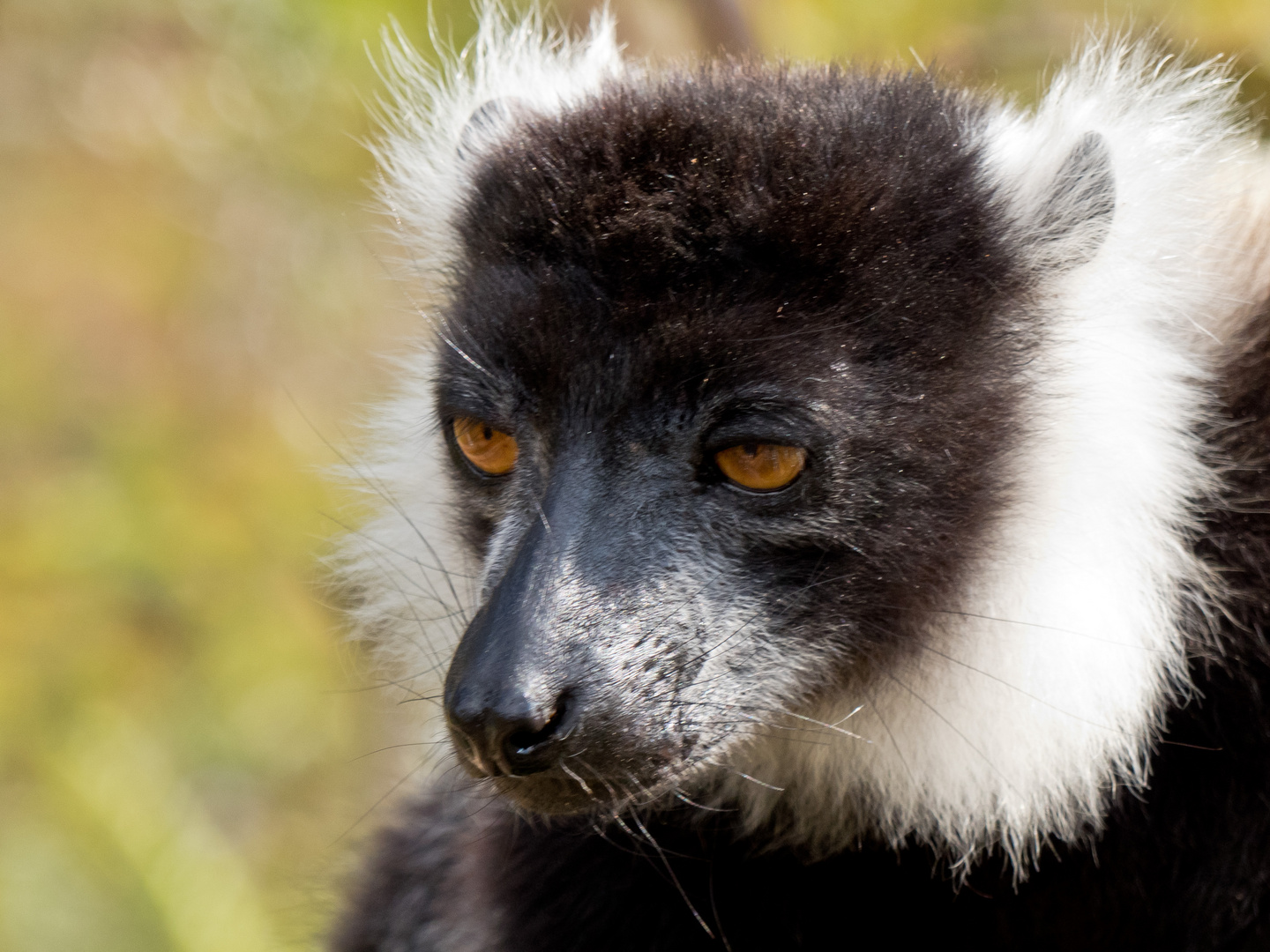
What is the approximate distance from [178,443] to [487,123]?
707 centimetres

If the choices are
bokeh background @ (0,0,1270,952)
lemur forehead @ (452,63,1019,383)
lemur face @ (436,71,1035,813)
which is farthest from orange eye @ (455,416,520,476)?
bokeh background @ (0,0,1270,952)

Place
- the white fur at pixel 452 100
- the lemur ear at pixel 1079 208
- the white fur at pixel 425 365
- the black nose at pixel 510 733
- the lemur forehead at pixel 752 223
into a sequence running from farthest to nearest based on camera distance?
the white fur at pixel 452 100, the white fur at pixel 425 365, the lemur ear at pixel 1079 208, the lemur forehead at pixel 752 223, the black nose at pixel 510 733

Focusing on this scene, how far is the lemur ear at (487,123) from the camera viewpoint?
13.2ft

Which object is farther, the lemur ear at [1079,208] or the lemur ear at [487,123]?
the lemur ear at [487,123]

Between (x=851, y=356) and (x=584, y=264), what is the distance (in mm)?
671

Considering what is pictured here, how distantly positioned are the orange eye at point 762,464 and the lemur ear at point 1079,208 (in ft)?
2.89

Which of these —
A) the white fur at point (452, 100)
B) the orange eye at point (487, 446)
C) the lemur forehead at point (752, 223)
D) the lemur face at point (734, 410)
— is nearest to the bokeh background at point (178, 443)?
the white fur at point (452, 100)

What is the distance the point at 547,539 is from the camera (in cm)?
304

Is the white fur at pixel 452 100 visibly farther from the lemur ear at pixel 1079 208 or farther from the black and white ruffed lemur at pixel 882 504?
the lemur ear at pixel 1079 208

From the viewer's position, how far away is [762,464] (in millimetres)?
3145

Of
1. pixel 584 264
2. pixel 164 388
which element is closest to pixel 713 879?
pixel 584 264

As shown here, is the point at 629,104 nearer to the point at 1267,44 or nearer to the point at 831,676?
the point at 831,676

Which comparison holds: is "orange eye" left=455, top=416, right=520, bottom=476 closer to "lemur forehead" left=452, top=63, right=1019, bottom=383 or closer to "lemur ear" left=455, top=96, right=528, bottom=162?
"lemur forehead" left=452, top=63, right=1019, bottom=383

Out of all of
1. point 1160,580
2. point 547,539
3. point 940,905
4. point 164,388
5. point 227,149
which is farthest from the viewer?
point 164,388
